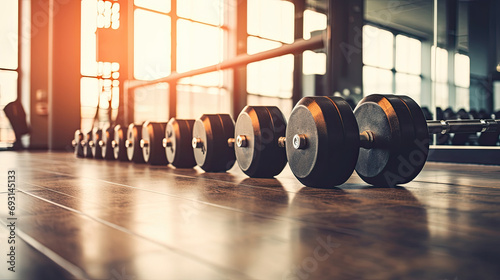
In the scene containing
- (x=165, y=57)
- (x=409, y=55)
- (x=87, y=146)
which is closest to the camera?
(x=87, y=146)

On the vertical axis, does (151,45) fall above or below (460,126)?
above

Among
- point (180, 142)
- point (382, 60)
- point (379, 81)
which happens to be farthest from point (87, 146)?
point (382, 60)

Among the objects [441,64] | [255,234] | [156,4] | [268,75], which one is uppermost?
[156,4]

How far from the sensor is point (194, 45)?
659 cm

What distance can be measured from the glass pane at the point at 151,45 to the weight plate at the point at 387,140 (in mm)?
4870

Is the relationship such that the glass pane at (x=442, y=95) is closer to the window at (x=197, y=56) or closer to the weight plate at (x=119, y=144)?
the weight plate at (x=119, y=144)

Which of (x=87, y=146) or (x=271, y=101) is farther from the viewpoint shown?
(x=271, y=101)

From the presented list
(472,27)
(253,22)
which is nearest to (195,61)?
(253,22)

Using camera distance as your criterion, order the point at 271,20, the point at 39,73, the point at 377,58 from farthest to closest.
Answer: the point at 271,20 → the point at 377,58 → the point at 39,73

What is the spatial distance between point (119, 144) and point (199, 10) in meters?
4.29

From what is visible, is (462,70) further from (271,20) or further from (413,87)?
(271,20)

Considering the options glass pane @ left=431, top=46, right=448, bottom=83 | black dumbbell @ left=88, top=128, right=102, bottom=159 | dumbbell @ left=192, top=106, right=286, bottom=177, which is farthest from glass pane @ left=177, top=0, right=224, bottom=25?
dumbbell @ left=192, top=106, right=286, bottom=177

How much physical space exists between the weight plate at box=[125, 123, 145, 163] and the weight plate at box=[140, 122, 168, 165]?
0.14 meters

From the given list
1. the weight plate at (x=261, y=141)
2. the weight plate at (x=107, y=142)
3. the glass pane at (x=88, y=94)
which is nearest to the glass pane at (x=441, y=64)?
the weight plate at (x=261, y=141)
